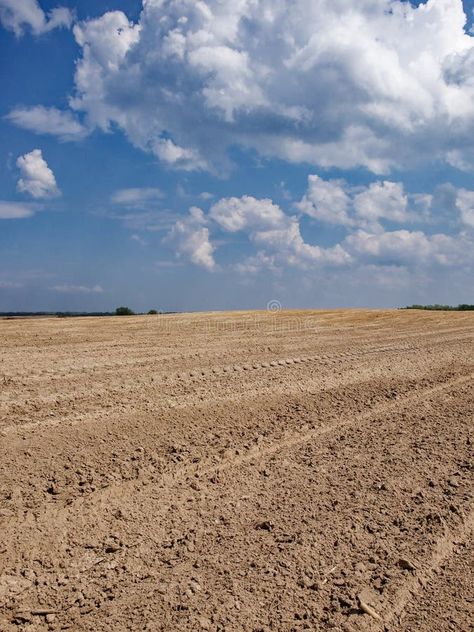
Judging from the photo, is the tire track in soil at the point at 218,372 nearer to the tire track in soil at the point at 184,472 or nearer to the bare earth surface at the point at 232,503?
the bare earth surface at the point at 232,503

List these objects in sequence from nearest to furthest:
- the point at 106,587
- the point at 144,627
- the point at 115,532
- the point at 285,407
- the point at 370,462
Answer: the point at 144,627
the point at 106,587
the point at 115,532
the point at 370,462
the point at 285,407

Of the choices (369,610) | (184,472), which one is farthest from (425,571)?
(184,472)

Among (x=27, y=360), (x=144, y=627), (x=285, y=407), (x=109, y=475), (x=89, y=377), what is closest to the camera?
(x=144, y=627)

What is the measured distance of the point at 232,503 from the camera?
379 centimetres

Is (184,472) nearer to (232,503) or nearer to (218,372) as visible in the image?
(232,503)

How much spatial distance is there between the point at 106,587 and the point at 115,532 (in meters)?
0.55

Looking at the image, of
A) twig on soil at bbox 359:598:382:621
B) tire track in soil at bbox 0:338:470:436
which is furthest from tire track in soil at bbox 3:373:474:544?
twig on soil at bbox 359:598:382:621

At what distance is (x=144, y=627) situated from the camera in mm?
2498

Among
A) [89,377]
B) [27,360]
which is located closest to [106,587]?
[89,377]

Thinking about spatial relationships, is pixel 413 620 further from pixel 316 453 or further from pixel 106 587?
pixel 316 453

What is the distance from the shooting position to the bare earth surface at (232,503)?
8.79ft

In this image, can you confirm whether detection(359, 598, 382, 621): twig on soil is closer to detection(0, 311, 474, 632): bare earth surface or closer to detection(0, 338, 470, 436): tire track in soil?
detection(0, 311, 474, 632): bare earth surface

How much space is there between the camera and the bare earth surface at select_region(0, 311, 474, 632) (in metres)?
2.68

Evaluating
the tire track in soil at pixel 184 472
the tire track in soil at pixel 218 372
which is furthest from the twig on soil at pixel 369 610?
the tire track in soil at pixel 218 372
